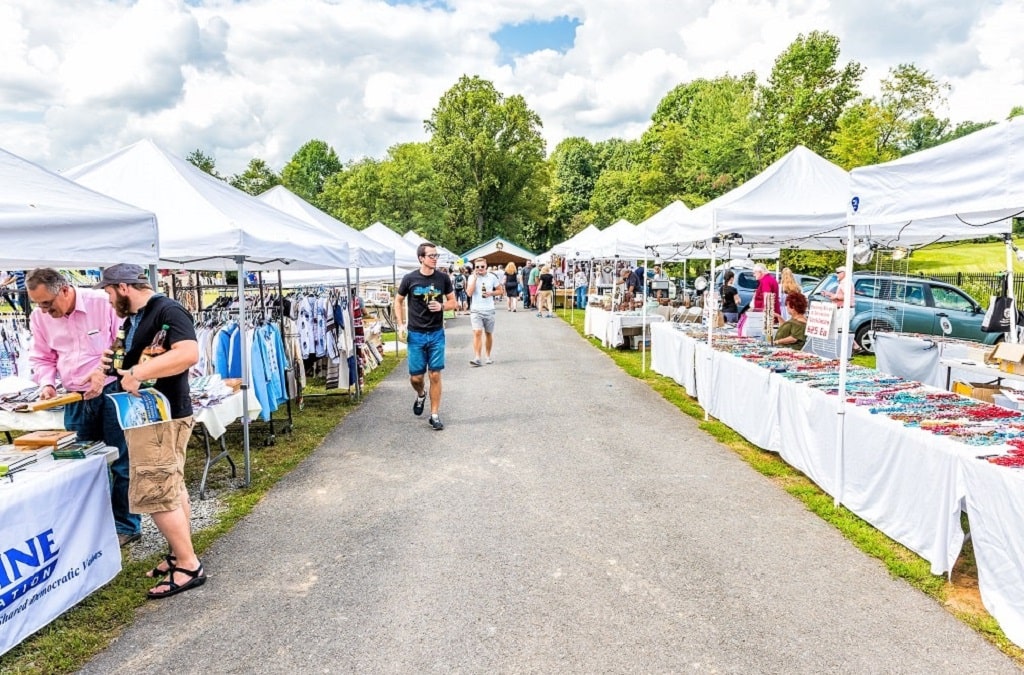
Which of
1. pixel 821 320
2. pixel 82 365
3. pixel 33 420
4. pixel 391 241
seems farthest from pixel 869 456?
pixel 391 241

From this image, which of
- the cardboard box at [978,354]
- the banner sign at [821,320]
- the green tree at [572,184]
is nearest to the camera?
the cardboard box at [978,354]

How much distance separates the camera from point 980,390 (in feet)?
18.6

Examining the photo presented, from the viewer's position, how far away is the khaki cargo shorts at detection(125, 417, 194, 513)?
3.23 meters

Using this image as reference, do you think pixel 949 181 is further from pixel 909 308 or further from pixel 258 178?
pixel 258 178

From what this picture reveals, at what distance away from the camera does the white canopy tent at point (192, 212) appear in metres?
4.62

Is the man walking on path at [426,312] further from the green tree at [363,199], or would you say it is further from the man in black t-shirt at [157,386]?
the green tree at [363,199]

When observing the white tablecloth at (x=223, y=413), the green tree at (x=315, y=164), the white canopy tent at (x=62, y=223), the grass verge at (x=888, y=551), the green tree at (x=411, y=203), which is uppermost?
the green tree at (x=315, y=164)

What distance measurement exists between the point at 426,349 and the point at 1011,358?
5.65 meters

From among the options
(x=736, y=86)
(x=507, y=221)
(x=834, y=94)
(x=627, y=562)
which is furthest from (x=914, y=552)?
(x=507, y=221)

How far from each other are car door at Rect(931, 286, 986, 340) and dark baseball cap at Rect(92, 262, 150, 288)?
13159 mm

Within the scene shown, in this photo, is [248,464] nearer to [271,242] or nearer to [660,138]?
[271,242]

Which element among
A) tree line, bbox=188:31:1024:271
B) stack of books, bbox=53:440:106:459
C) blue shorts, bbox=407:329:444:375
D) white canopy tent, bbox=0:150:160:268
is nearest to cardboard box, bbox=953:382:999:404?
blue shorts, bbox=407:329:444:375

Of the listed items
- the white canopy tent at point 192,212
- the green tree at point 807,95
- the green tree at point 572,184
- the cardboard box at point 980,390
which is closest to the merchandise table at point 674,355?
the cardboard box at point 980,390

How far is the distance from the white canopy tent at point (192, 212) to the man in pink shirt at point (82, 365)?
0.78 meters
